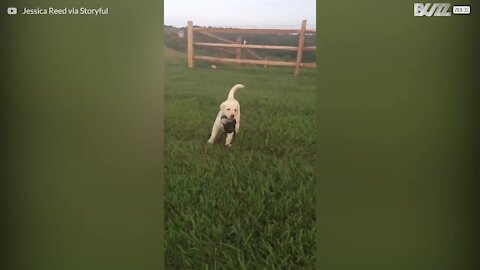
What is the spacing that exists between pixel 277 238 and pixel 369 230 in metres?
0.40

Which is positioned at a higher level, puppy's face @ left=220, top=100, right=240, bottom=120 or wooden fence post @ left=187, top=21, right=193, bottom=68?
wooden fence post @ left=187, top=21, right=193, bottom=68

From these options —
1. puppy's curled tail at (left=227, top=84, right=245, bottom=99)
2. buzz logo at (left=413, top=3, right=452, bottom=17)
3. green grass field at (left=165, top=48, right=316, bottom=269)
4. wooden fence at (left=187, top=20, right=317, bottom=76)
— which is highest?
buzz logo at (left=413, top=3, right=452, bottom=17)

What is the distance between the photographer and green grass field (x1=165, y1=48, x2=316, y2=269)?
1.89 m

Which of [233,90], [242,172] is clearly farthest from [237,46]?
[242,172]

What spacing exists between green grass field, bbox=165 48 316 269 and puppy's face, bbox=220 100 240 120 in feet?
0.09

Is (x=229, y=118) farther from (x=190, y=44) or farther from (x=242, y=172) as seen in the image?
(x=190, y=44)

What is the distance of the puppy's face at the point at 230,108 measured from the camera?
1.92 metres

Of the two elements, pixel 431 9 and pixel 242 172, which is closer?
pixel 431 9

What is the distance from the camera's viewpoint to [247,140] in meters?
1.94

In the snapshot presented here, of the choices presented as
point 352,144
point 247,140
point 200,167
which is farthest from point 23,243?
point 352,144

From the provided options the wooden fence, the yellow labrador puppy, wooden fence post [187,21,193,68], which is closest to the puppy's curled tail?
the yellow labrador puppy

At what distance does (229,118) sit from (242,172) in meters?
0.25

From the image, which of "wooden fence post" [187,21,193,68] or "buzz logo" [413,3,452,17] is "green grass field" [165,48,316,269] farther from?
"buzz logo" [413,3,452,17]

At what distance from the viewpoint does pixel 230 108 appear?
1.92 m
